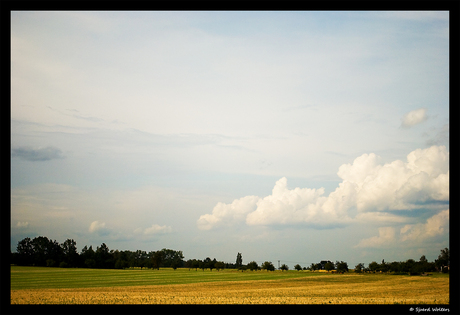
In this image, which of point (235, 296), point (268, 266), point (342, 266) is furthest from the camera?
point (268, 266)

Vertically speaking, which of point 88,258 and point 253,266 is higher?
point 88,258

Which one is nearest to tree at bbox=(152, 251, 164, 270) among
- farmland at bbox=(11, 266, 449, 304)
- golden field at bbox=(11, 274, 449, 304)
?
farmland at bbox=(11, 266, 449, 304)

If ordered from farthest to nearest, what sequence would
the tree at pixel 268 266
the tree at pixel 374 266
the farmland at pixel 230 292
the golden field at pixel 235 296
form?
the tree at pixel 268 266 < the tree at pixel 374 266 < the farmland at pixel 230 292 < the golden field at pixel 235 296

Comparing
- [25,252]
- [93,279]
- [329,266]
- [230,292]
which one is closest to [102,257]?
[25,252]

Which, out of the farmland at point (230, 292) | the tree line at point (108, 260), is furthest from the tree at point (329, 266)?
the farmland at point (230, 292)

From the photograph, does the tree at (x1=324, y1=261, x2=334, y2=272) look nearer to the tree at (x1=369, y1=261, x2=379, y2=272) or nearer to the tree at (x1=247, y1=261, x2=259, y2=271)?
the tree at (x1=369, y1=261, x2=379, y2=272)

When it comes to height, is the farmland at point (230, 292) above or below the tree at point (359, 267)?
above

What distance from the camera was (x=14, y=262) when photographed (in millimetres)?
100500

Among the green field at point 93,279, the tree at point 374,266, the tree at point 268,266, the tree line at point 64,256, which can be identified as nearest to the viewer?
the green field at point 93,279

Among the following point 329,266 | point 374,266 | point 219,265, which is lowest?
point 219,265

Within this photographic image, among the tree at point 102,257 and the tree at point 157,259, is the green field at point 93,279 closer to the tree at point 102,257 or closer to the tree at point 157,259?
the tree at point 102,257

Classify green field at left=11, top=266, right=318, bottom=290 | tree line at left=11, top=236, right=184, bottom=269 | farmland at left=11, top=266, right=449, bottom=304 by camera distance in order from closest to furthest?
farmland at left=11, top=266, right=449, bottom=304, green field at left=11, top=266, right=318, bottom=290, tree line at left=11, top=236, right=184, bottom=269

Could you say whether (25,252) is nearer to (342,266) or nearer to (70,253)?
(70,253)
